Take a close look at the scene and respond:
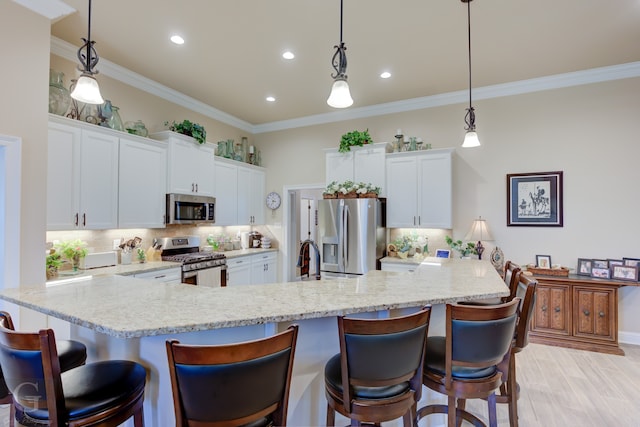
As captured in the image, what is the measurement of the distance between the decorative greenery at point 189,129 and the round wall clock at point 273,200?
1800 millimetres

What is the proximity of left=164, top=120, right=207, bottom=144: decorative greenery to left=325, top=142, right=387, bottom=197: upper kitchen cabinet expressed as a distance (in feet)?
6.34

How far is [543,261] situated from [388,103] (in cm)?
311

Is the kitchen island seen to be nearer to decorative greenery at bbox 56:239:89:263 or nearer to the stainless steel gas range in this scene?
decorative greenery at bbox 56:239:89:263

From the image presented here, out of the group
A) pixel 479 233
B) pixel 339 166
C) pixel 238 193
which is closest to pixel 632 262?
pixel 479 233

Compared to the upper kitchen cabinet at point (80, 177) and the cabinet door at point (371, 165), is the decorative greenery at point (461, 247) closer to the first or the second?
the cabinet door at point (371, 165)

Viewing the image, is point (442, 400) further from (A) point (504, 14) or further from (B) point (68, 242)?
(B) point (68, 242)

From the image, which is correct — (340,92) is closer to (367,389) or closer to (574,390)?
(367,389)

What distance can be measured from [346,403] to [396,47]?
3363mm

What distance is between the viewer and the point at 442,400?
6.82 feet

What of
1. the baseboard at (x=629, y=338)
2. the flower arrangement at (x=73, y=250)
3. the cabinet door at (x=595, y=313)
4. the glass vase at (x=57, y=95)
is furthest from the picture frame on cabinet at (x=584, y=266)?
the glass vase at (x=57, y=95)

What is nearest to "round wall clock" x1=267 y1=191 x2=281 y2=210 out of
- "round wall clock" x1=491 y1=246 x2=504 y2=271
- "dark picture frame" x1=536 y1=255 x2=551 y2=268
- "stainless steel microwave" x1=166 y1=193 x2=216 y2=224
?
"stainless steel microwave" x1=166 y1=193 x2=216 y2=224

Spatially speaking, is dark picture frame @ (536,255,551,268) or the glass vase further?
dark picture frame @ (536,255,551,268)

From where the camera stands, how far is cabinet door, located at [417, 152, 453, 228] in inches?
170

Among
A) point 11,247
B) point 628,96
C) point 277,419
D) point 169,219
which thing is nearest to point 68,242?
point 11,247
